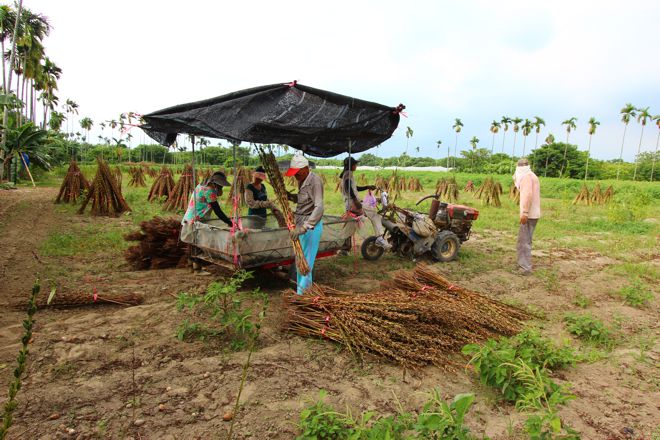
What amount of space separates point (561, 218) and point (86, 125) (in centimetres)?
7224

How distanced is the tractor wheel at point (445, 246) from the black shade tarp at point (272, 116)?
2786 mm

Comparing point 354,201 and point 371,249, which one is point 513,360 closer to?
point 354,201

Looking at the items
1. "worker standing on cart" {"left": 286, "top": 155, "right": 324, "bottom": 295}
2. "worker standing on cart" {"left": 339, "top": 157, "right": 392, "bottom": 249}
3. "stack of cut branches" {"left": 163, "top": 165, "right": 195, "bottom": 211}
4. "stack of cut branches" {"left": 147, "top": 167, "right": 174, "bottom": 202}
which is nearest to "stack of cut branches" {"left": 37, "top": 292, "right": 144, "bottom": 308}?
"worker standing on cart" {"left": 286, "top": 155, "right": 324, "bottom": 295}

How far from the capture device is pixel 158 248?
6211 mm

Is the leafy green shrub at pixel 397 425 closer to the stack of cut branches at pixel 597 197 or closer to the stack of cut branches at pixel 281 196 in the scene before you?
the stack of cut branches at pixel 281 196

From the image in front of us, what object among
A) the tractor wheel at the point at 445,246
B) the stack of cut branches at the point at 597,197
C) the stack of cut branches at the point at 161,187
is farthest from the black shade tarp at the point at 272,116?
the stack of cut branches at the point at 597,197

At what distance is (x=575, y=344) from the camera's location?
159 inches

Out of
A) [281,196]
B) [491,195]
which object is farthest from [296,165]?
[491,195]

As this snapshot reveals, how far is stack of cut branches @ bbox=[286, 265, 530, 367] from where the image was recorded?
3.55 metres

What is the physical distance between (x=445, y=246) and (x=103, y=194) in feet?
30.5

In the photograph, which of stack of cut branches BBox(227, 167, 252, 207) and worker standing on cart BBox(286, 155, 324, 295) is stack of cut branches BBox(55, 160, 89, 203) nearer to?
stack of cut branches BBox(227, 167, 252, 207)

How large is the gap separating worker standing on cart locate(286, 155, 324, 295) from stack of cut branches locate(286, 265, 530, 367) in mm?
612

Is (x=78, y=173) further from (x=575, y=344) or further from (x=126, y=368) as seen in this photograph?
(x=575, y=344)

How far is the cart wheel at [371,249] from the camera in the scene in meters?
7.06
